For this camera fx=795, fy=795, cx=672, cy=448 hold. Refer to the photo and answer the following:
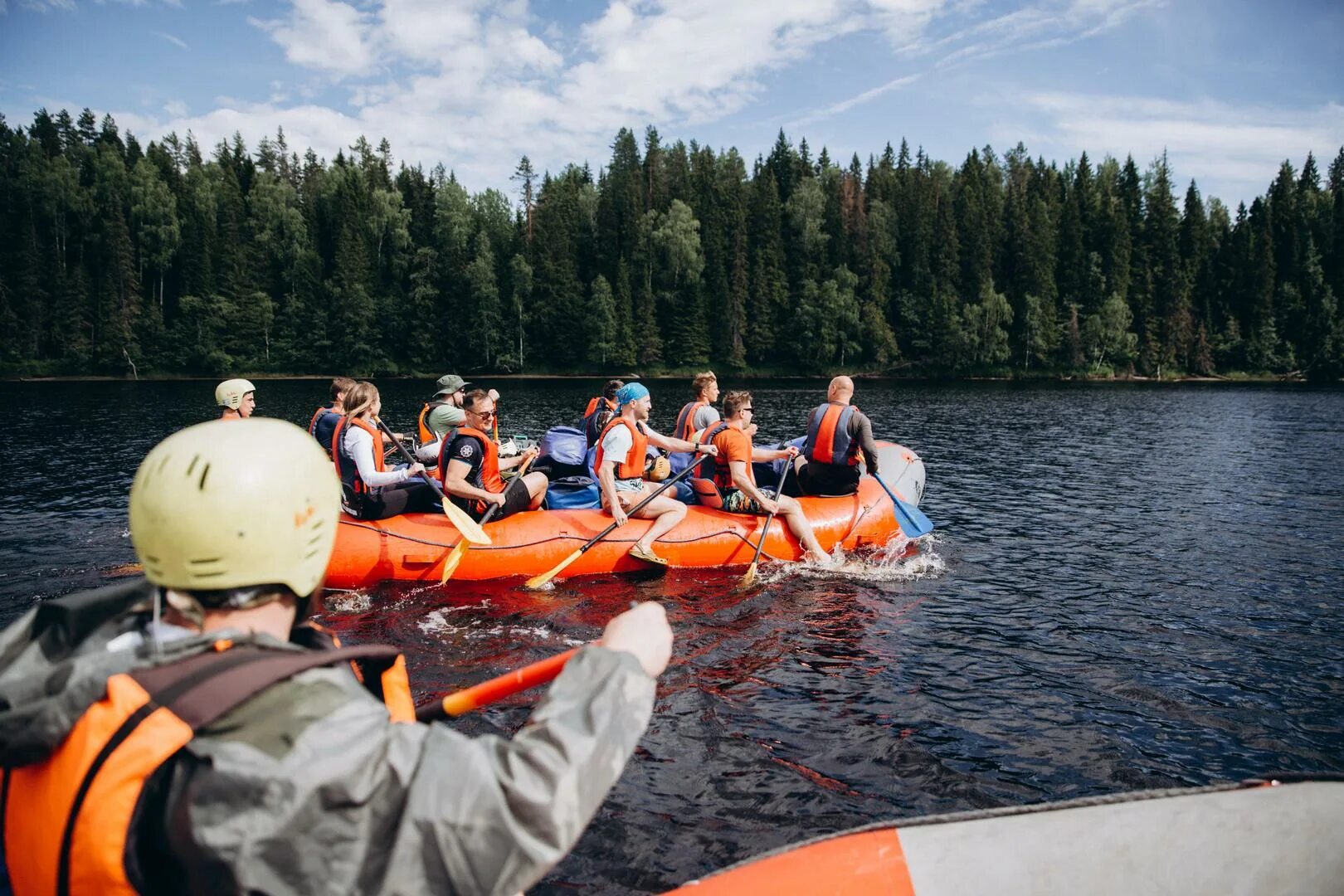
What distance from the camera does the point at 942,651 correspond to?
6902 millimetres

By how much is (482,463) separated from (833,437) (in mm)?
4116

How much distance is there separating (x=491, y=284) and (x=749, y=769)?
5831 centimetres

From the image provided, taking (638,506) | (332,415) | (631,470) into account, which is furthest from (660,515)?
(332,415)

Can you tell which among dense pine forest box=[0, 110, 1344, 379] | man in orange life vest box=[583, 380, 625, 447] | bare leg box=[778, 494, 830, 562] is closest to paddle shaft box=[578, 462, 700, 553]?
bare leg box=[778, 494, 830, 562]

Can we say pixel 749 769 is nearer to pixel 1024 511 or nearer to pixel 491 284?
pixel 1024 511

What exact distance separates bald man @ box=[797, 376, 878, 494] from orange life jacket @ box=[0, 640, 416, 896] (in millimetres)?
8340

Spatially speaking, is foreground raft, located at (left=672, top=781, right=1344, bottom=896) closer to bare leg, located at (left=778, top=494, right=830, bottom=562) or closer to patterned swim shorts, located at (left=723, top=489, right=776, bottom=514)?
bare leg, located at (left=778, top=494, right=830, bottom=562)

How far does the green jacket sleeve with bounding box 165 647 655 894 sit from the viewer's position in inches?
47.9

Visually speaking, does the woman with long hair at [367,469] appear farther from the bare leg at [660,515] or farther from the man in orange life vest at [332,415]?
the bare leg at [660,515]

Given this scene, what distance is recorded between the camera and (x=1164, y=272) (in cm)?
6312

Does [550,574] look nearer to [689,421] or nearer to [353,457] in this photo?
[353,457]

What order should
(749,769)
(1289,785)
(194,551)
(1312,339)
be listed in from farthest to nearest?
(1312,339) < (749,769) < (1289,785) < (194,551)

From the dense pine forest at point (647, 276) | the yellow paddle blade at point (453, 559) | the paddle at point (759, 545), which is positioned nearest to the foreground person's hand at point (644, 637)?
the yellow paddle blade at point (453, 559)

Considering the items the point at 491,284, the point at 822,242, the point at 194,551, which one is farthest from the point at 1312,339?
the point at 194,551
